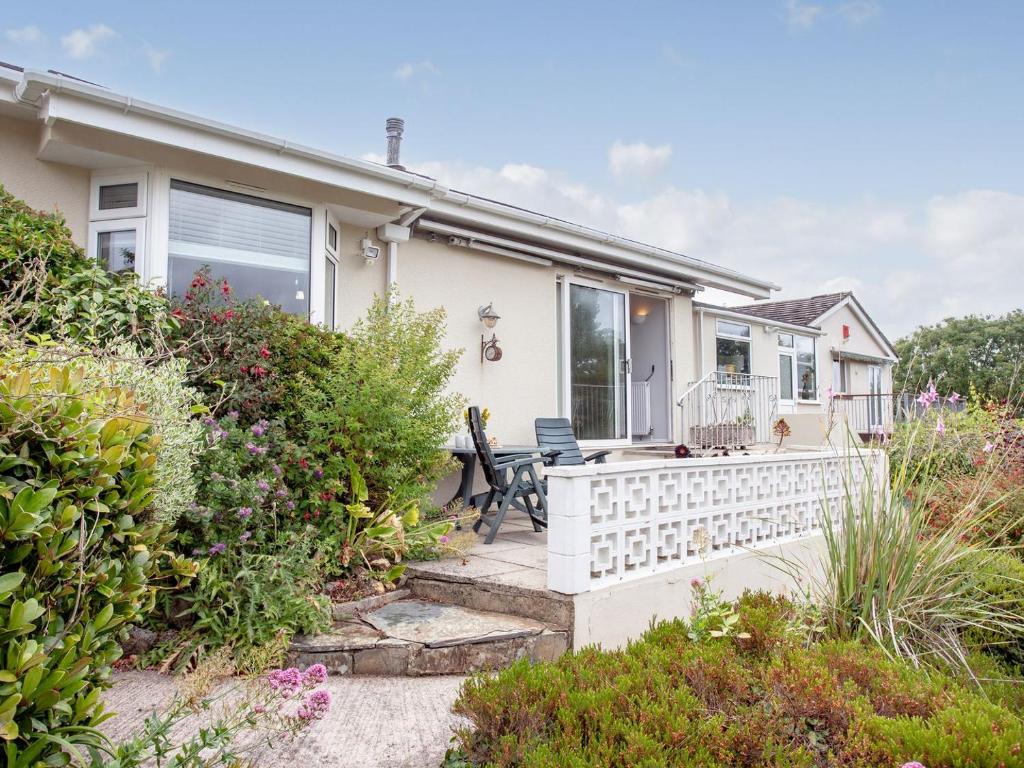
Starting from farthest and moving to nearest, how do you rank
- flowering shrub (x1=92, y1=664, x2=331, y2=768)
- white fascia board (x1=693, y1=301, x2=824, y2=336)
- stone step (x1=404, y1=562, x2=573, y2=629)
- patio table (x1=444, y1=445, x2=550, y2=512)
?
white fascia board (x1=693, y1=301, x2=824, y2=336), patio table (x1=444, y1=445, x2=550, y2=512), stone step (x1=404, y1=562, x2=573, y2=629), flowering shrub (x1=92, y1=664, x2=331, y2=768)

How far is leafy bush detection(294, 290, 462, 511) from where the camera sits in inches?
162

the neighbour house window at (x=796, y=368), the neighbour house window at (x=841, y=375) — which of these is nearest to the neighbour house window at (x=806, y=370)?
the neighbour house window at (x=796, y=368)

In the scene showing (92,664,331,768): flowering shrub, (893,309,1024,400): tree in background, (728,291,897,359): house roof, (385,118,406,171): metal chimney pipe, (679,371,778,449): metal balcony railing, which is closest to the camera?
(92,664,331,768): flowering shrub

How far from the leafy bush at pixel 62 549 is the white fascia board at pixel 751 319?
363 inches

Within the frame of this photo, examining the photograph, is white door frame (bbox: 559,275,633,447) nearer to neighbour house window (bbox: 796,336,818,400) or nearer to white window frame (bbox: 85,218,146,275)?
white window frame (bbox: 85,218,146,275)

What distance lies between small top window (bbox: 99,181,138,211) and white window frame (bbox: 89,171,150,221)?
0.02 metres

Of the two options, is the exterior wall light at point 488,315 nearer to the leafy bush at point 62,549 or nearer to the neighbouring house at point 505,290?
the neighbouring house at point 505,290

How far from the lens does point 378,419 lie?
4250mm

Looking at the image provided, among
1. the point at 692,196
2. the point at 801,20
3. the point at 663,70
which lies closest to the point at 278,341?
the point at 663,70

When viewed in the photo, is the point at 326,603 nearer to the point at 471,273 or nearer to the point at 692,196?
the point at 471,273

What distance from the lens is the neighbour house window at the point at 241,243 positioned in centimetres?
480

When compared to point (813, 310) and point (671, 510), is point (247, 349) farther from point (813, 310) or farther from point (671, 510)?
point (813, 310)

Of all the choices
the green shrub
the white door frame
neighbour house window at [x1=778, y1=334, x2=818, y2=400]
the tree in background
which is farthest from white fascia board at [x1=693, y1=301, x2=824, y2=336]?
the tree in background

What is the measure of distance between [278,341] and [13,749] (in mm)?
3095
